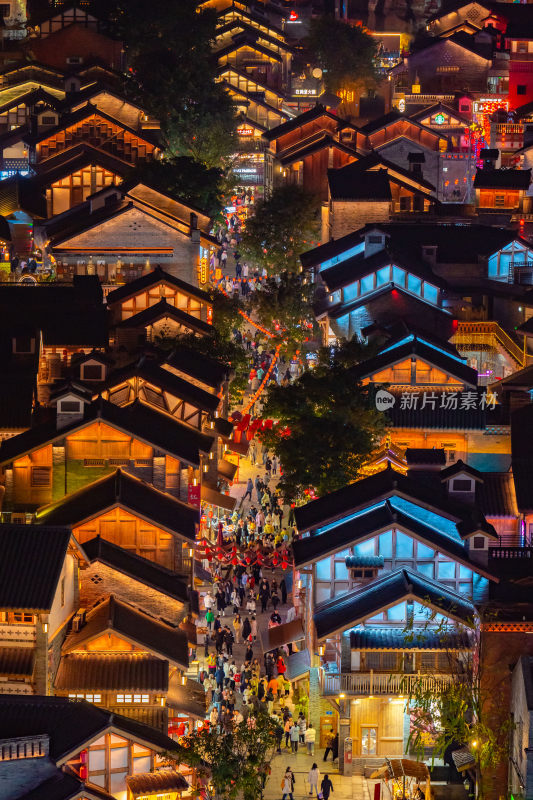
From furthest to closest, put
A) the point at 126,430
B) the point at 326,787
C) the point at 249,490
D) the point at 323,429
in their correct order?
1. the point at 249,490
2. the point at 323,429
3. the point at 126,430
4. the point at 326,787

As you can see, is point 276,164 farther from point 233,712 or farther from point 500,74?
point 233,712

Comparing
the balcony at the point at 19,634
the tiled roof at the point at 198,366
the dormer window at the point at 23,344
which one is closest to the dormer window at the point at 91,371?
the tiled roof at the point at 198,366

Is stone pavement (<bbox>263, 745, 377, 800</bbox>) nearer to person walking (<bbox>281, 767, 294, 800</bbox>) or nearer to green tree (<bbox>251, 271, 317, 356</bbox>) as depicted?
person walking (<bbox>281, 767, 294, 800</bbox>)

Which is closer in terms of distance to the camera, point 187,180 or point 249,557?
point 249,557

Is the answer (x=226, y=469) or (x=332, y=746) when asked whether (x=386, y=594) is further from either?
(x=226, y=469)

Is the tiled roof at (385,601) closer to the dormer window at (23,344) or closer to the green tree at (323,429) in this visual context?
the green tree at (323,429)

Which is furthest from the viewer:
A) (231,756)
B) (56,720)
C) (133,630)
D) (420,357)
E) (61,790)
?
(420,357)

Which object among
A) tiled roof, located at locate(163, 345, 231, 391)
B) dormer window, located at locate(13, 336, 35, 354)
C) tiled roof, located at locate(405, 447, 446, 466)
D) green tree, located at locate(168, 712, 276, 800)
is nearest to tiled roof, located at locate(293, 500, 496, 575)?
green tree, located at locate(168, 712, 276, 800)

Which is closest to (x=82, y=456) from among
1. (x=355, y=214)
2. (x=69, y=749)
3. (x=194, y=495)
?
(x=194, y=495)
